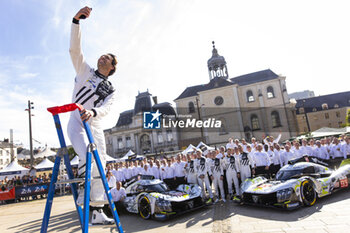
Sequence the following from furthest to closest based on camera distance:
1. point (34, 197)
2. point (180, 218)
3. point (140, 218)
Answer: point (34, 197) < point (140, 218) < point (180, 218)

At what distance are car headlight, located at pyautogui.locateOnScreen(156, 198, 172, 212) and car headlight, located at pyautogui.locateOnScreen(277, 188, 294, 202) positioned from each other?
3.30 metres

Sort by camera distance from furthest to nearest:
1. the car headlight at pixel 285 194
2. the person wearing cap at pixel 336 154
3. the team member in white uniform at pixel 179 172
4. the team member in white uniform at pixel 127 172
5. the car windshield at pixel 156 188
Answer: the team member in white uniform at pixel 127 172 < the person wearing cap at pixel 336 154 < the team member in white uniform at pixel 179 172 < the car windshield at pixel 156 188 < the car headlight at pixel 285 194

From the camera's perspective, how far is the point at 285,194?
6.68 m

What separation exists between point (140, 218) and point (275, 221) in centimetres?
444

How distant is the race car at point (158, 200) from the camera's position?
722 cm

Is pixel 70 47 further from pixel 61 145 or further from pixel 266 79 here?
pixel 266 79

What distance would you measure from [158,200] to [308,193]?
4.67 m

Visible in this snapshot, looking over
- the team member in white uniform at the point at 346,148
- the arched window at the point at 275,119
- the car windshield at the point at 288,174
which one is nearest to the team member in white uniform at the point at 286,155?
the team member in white uniform at the point at 346,148

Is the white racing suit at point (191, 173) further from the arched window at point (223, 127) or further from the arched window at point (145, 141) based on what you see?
the arched window at point (145, 141)

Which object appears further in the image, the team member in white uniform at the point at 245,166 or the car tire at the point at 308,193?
the team member in white uniform at the point at 245,166

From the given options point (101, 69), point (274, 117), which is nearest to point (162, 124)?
point (274, 117)

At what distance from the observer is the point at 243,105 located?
160ft

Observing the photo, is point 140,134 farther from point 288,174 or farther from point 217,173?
point 288,174

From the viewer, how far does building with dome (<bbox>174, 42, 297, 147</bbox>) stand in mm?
46438
